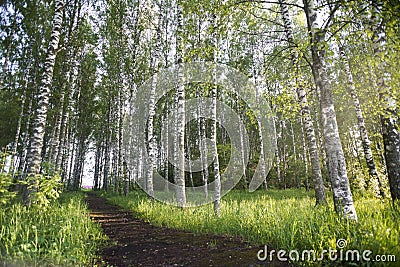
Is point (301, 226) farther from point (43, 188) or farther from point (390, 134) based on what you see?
point (43, 188)

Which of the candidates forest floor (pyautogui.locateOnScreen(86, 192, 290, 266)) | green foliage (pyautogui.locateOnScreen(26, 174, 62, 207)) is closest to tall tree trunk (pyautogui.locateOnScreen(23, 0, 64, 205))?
green foliage (pyautogui.locateOnScreen(26, 174, 62, 207))

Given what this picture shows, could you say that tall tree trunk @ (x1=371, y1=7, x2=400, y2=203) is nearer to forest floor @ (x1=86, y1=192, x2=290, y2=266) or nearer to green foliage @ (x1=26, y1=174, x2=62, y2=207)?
forest floor @ (x1=86, y1=192, x2=290, y2=266)

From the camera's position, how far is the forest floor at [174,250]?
408 centimetres

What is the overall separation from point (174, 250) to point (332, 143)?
12.5 ft

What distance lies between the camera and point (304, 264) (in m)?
3.33

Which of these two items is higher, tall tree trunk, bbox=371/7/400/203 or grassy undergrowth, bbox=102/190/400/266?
tall tree trunk, bbox=371/7/400/203

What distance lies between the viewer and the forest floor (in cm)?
408

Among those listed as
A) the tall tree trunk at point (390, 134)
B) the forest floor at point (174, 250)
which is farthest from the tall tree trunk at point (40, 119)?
the tall tree trunk at point (390, 134)

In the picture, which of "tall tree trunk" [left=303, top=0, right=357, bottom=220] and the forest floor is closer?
the forest floor

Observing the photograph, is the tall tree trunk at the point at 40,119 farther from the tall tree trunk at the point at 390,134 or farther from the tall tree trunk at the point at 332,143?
the tall tree trunk at the point at 390,134

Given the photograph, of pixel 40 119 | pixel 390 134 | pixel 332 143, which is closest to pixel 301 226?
pixel 332 143

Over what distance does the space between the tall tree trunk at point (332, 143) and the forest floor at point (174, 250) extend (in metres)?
1.77

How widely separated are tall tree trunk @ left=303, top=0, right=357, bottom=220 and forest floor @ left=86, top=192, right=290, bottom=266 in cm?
177

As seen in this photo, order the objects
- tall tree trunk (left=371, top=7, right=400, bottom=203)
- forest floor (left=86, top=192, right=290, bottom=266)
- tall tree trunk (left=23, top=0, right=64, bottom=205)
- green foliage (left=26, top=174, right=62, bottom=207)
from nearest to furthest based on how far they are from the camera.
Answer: forest floor (left=86, top=192, right=290, bottom=266) < green foliage (left=26, top=174, right=62, bottom=207) < tall tree trunk (left=371, top=7, right=400, bottom=203) < tall tree trunk (left=23, top=0, right=64, bottom=205)
